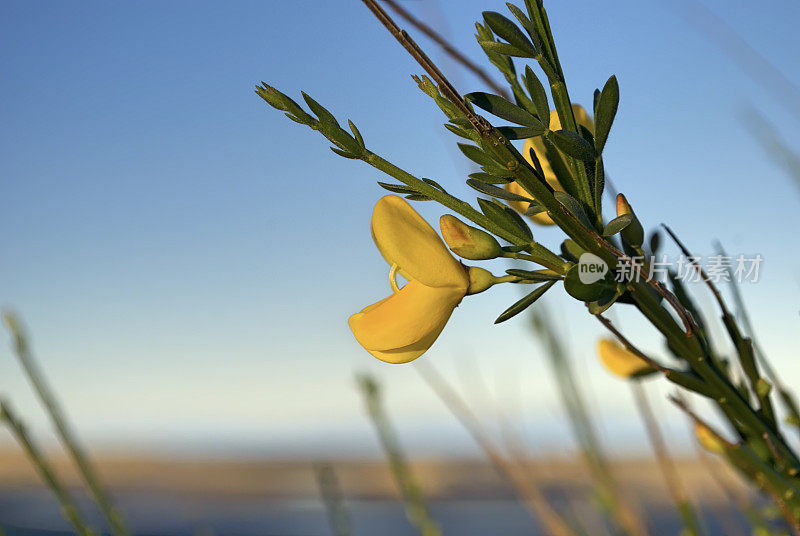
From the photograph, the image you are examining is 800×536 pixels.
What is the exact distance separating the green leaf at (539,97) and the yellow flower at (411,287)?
0.24 ft

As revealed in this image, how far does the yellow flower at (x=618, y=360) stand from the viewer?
46cm

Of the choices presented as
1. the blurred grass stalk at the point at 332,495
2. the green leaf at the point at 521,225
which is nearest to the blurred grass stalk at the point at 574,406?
the blurred grass stalk at the point at 332,495

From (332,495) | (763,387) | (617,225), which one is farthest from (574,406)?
(617,225)

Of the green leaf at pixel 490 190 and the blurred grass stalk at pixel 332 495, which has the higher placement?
the green leaf at pixel 490 190

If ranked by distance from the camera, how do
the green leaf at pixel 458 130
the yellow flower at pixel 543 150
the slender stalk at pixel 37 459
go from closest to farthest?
the green leaf at pixel 458 130 → the yellow flower at pixel 543 150 → the slender stalk at pixel 37 459

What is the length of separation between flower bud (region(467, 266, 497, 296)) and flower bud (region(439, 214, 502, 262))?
0.02 metres

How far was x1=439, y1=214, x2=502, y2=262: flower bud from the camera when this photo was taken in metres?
0.29

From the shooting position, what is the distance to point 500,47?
291 mm

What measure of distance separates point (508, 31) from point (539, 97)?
0.11 feet

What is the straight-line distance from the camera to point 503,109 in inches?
11.2

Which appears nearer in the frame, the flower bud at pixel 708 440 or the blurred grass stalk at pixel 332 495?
the flower bud at pixel 708 440

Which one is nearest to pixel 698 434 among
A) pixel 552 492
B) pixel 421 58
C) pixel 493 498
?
pixel 421 58

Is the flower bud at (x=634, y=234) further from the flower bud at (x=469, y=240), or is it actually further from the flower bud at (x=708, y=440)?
the flower bud at (x=708, y=440)

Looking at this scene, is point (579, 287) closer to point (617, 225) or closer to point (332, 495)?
point (617, 225)
